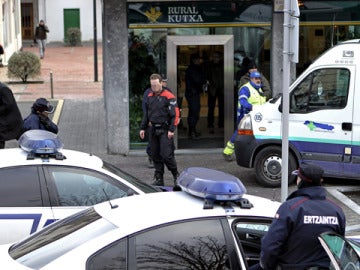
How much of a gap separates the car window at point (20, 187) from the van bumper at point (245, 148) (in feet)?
18.9

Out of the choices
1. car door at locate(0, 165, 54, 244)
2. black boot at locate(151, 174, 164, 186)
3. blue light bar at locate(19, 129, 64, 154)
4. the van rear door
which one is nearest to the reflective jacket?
the van rear door

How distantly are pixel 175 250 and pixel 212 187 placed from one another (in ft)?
1.70

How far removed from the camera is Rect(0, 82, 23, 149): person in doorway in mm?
11805

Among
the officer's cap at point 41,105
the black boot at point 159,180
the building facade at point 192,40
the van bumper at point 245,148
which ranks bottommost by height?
the black boot at point 159,180

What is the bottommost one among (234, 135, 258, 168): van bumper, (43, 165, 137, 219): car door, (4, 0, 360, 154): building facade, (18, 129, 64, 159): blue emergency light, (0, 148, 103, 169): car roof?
(234, 135, 258, 168): van bumper

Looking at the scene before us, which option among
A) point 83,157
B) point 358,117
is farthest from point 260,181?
point 83,157

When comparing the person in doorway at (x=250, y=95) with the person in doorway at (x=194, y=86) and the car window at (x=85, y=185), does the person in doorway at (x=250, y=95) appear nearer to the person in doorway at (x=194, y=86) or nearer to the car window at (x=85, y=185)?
the person in doorway at (x=194, y=86)

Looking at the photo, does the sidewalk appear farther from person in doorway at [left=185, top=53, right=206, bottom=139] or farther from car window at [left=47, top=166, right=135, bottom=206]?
car window at [left=47, top=166, right=135, bottom=206]

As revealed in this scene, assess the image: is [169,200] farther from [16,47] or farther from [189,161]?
[16,47]

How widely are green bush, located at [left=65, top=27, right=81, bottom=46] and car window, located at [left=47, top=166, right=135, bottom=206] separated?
40.5 m

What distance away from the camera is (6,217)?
7168 mm

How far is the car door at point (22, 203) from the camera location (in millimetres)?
7113

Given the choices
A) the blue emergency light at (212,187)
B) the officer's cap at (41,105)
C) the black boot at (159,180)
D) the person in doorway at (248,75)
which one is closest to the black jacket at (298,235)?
the blue emergency light at (212,187)

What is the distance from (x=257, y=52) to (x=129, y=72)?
2.61 metres
